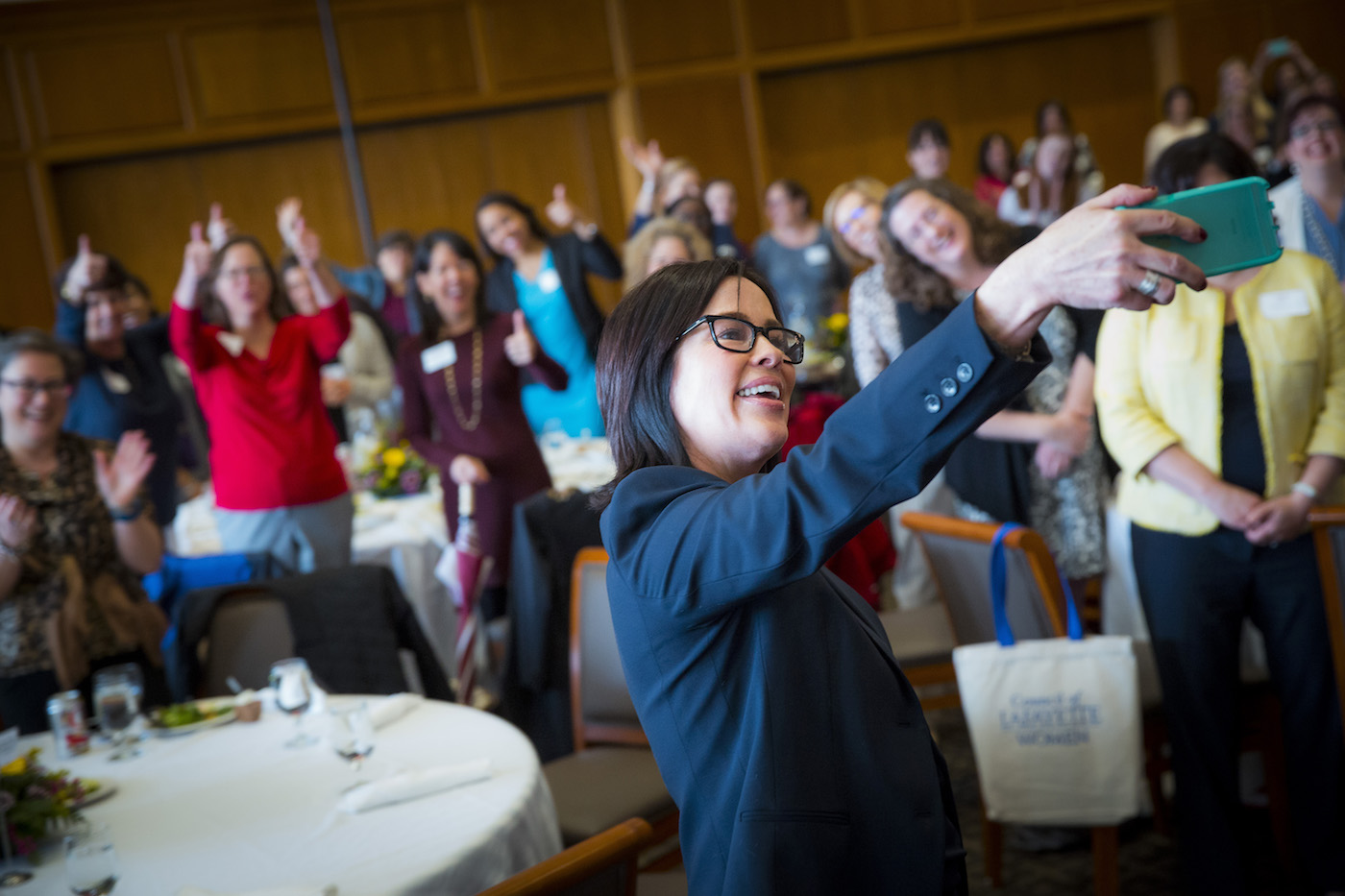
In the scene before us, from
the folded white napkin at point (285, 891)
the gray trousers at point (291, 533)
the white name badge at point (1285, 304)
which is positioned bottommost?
the folded white napkin at point (285, 891)

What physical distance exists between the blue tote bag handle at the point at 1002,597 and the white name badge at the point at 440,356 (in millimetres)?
1957

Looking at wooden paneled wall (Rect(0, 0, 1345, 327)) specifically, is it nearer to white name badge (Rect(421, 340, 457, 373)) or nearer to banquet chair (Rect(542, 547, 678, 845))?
white name badge (Rect(421, 340, 457, 373))

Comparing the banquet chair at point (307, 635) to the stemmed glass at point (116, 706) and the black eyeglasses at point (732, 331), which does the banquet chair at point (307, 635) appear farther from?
the black eyeglasses at point (732, 331)

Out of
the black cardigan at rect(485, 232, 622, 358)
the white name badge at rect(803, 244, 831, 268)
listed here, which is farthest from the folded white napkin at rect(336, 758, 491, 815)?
the white name badge at rect(803, 244, 831, 268)

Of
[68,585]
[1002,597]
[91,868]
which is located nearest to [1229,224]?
[1002,597]

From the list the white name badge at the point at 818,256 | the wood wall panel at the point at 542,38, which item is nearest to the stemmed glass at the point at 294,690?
the white name badge at the point at 818,256

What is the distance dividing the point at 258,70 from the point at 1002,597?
7712 millimetres

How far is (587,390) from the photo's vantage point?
177 inches

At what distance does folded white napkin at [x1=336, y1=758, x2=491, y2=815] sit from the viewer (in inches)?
73.9

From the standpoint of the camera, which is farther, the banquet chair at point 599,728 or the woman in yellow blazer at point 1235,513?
the banquet chair at point 599,728

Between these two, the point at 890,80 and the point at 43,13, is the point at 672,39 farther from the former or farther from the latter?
the point at 43,13

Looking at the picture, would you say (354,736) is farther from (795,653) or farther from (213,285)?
(213,285)

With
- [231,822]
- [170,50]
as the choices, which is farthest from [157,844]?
[170,50]

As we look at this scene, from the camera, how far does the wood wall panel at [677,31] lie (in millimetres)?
8766
